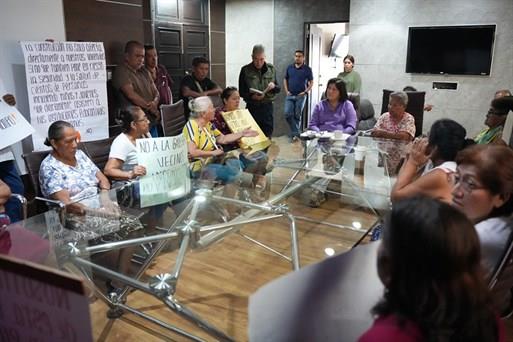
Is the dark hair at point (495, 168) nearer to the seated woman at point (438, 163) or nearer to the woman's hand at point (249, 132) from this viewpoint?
the seated woman at point (438, 163)

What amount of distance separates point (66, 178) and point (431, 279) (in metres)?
2.19

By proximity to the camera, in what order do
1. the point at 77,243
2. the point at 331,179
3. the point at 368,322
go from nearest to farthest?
the point at 368,322 → the point at 77,243 → the point at 331,179

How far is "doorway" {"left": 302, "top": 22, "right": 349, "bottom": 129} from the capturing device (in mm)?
7496

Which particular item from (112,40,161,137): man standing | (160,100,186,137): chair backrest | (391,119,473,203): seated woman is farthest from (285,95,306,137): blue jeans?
(391,119,473,203): seated woman

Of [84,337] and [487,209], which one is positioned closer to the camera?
[84,337]

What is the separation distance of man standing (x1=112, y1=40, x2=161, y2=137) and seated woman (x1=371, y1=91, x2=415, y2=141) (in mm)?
2045

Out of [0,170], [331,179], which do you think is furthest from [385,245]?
[0,170]

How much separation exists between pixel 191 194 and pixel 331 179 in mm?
1164

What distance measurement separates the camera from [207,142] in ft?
10.8

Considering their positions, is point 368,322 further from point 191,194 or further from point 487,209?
point 191,194

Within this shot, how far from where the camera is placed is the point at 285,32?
741cm

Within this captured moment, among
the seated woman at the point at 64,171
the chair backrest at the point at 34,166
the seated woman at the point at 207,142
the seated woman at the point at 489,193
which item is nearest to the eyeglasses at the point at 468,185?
the seated woman at the point at 489,193

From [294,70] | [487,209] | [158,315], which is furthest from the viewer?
[294,70]

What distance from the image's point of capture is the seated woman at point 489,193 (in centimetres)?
134
